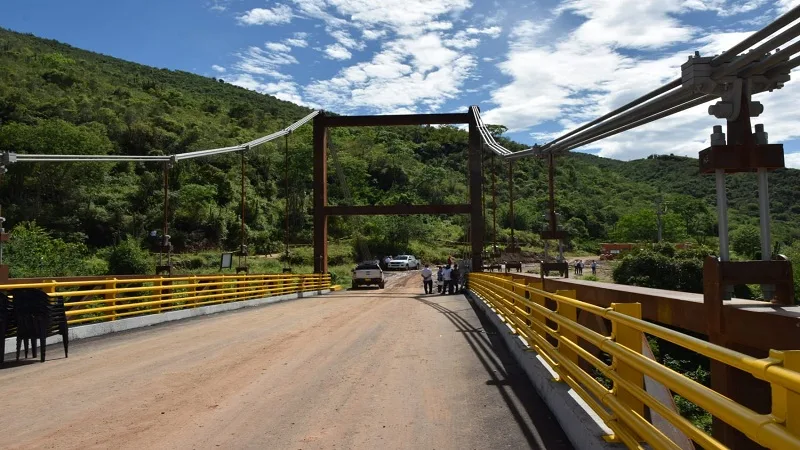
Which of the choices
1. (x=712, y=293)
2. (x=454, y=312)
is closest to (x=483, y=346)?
(x=712, y=293)

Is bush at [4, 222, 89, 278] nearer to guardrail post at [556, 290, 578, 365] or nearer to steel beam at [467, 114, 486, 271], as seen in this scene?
steel beam at [467, 114, 486, 271]

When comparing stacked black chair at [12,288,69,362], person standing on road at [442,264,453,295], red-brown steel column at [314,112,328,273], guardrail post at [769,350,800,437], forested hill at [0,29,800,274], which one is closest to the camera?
guardrail post at [769,350,800,437]

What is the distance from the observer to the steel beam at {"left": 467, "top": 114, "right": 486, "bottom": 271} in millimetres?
35812

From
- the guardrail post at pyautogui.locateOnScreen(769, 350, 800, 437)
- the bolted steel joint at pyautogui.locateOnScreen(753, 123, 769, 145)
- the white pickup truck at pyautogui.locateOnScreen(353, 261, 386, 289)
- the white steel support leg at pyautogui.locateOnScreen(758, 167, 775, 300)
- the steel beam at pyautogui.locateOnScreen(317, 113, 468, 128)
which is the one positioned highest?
the steel beam at pyautogui.locateOnScreen(317, 113, 468, 128)

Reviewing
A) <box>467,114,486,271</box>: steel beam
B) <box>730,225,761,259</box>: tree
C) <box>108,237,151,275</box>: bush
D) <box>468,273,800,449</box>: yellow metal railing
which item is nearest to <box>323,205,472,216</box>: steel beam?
<box>467,114,486,271</box>: steel beam

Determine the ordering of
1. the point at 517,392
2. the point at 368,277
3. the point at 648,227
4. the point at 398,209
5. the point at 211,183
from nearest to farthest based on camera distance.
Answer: the point at 517,392 → the point at 398,209 → the point at 368,277 → the point at 211,183 → the point at 648,227

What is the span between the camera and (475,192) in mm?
37000

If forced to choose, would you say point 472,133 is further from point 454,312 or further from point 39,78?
point 39,78

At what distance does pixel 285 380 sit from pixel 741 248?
4896 centimetres

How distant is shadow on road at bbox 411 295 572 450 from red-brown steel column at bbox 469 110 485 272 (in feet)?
76.5

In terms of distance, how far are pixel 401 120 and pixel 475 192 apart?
6.22m

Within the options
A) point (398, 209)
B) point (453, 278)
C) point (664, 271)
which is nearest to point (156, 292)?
point (453, 278)

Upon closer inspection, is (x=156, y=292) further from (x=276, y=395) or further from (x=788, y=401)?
(x=788, y=401)

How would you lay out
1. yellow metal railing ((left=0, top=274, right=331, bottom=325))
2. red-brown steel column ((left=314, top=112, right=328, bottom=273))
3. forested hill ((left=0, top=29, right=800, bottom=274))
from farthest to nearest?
forested hill ((left=0, top=29, right=800, bottom=274))
red-brown steel column ((left=314, top=112, right=328, bottom=273))
yellow metal railing ((left=0, top=274, right=331, bottom=325))
